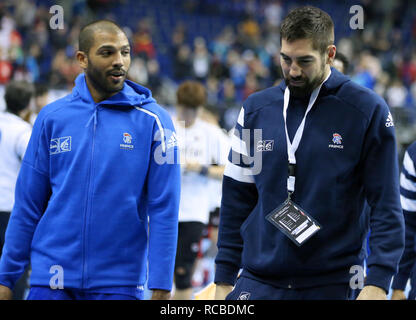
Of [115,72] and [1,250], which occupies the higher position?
[115,72]

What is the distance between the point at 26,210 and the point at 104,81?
797mm

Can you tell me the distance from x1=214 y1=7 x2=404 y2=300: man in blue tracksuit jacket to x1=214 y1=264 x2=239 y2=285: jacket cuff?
0.39 feet

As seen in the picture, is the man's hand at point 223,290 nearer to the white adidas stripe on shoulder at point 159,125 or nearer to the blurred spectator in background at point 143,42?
the white adidas stripe on shoulder at point 159,125

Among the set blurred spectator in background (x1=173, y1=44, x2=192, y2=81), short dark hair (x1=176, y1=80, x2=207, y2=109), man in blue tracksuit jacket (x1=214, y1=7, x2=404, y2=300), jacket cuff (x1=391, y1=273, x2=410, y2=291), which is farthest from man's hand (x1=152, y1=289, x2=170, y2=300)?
blurred spectator in background (x1=173, y1=44, x2=192, y2=81)

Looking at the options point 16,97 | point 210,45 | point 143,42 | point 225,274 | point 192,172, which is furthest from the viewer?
point 210,45

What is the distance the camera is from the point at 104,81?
11.7ft

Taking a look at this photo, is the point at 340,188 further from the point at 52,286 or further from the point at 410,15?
the point at 410,15

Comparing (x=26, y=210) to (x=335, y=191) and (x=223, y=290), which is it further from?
(x=335, y=191)

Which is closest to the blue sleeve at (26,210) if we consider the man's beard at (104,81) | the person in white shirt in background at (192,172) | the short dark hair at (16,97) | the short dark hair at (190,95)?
the man's beard at (104,81)

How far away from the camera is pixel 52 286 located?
3.38 meters

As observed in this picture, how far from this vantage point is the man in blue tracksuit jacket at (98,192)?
11.2 ft

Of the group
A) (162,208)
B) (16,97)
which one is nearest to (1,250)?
(16,97)

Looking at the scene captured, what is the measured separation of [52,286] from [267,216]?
3.73 feet

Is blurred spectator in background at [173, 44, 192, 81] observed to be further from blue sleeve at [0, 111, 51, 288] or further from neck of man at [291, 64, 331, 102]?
neck of man at [291, 64, 331, 102]
